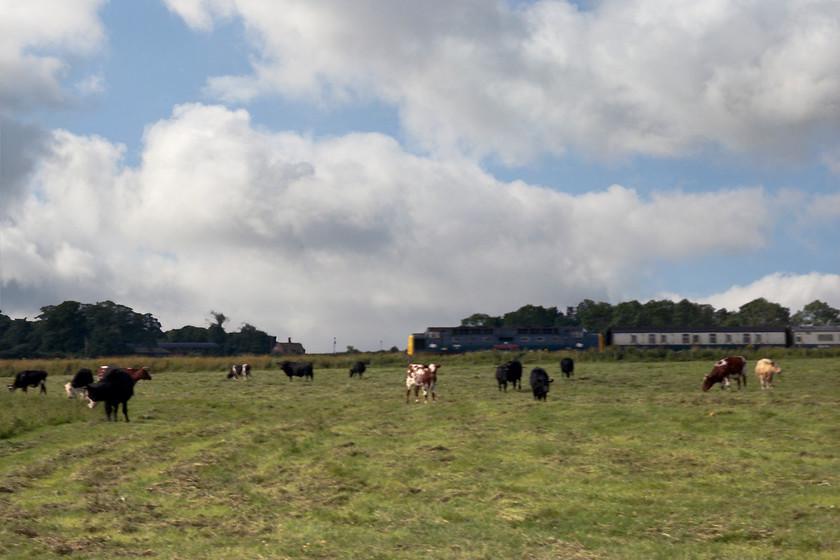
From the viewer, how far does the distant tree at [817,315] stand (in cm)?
14200

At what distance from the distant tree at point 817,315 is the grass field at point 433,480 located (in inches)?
5266

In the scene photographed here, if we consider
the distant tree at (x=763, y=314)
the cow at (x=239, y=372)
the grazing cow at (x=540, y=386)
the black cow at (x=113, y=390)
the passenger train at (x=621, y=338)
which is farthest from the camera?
the distant tree at (x=763, y=314)

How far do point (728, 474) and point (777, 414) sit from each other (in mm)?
7807

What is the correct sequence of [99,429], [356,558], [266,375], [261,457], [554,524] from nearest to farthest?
[356,558], [554,524], [261,457], [99,429], [266,375]

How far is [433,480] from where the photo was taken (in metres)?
15.0

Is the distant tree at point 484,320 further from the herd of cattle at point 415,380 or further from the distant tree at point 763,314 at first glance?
the herd of cattle at point 415,380

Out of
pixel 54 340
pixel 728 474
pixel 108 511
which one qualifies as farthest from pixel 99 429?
pixel 54 340

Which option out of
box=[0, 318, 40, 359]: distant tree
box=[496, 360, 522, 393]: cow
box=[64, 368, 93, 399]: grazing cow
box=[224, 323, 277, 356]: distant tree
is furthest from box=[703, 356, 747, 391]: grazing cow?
box=[224, 323, 277, 356]: distant tree

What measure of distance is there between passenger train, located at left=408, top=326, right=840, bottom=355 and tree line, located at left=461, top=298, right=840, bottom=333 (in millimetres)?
44463

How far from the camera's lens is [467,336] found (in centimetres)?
9062

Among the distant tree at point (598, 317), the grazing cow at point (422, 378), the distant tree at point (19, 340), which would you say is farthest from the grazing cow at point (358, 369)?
the distant tree at point (598, 317)

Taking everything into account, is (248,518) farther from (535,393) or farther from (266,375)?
(266,375)

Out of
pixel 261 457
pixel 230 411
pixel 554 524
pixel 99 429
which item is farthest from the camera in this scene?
pixel 230 411

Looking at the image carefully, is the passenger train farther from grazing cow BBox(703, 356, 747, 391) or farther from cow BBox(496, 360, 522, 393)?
cow BBox(496, 360, 522, 393)
